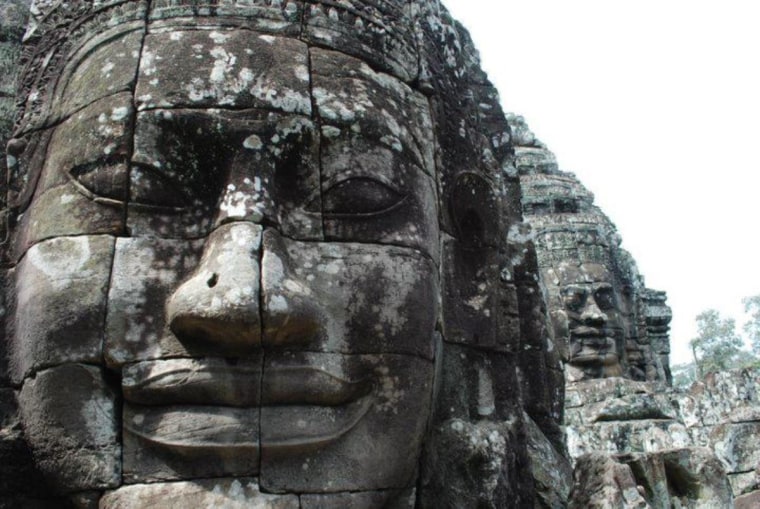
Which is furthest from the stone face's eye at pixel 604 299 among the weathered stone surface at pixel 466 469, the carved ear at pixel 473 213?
the weathered stone surface at pixel 466 469

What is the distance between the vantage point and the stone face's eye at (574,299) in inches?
581

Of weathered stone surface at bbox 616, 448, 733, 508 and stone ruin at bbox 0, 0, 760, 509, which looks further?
weathered stone surface at bbox 616, 448, 733, 508

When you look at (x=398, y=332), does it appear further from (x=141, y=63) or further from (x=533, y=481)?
(x=141, y=63)

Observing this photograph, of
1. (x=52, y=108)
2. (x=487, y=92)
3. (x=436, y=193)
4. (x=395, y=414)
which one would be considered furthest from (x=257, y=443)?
(x=487, y=92)

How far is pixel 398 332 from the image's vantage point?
9.77ft

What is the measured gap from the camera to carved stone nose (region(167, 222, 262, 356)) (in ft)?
8.56

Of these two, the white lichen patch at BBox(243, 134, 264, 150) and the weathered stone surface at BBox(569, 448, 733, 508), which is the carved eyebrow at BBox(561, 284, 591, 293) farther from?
the white lichen patch at BBox(243, 134, 264, 150)

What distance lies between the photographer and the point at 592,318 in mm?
14547

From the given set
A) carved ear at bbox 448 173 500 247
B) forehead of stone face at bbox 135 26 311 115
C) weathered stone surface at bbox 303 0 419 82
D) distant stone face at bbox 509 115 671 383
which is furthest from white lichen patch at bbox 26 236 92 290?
distant stone face at bbox 509 115 671 383

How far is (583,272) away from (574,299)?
1.94 feet

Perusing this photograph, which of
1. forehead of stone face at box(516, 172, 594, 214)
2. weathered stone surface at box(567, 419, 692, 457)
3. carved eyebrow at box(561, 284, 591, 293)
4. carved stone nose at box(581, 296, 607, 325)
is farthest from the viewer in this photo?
forehead of stone face at box(516, 172, 594, 214)

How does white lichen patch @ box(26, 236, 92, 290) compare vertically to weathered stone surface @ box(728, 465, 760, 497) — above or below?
above

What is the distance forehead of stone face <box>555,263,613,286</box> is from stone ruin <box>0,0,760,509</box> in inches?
449

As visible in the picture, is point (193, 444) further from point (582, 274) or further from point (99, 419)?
point (582, 274)
